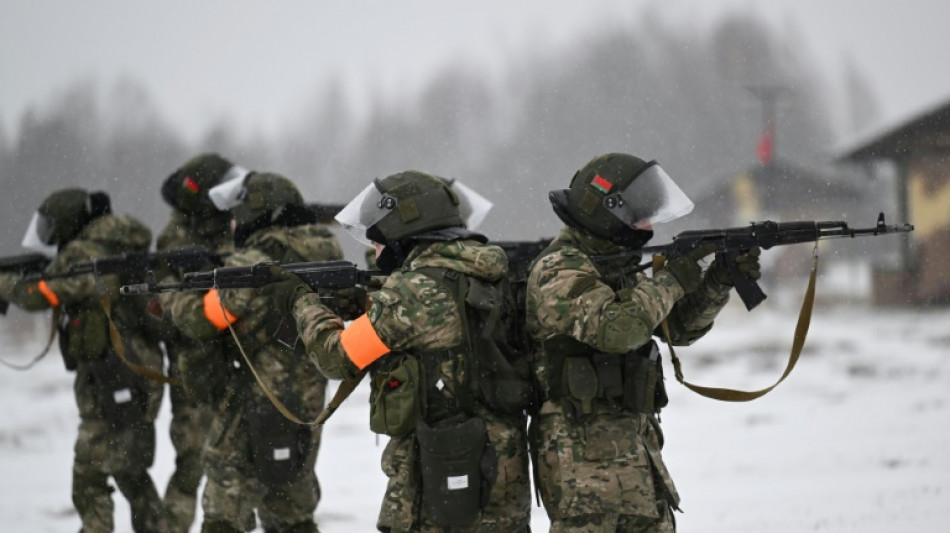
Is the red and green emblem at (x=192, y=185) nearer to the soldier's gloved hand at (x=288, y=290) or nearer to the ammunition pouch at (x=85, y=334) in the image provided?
the ammunition pouch at (x=85, y=334)

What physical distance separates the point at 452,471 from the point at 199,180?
3.24 metres

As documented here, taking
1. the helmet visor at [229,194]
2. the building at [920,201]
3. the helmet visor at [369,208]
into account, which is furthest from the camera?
the building at [920,201]

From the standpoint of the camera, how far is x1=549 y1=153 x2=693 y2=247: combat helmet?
143 inches

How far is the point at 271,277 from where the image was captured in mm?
4102

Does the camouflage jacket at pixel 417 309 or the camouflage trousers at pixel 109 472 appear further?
the camouflage trousers at pixel 109 472

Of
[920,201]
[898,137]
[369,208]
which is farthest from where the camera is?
[898,137]

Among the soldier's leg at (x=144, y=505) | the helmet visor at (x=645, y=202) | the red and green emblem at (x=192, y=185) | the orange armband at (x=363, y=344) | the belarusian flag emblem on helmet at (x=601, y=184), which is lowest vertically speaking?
the soldier's leg at (x=144, y=505)

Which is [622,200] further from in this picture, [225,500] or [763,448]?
[763,448]

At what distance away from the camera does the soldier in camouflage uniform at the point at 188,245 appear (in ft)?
19.4

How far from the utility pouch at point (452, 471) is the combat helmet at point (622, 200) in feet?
2.94

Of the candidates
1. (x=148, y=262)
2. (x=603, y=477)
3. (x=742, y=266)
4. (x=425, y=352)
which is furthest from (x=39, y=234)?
(x=742, y=266)

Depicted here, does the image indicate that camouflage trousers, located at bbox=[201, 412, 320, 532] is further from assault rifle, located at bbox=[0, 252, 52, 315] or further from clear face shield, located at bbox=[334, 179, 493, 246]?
assault rifle, located at bbox=[0, 252, 52, 315]

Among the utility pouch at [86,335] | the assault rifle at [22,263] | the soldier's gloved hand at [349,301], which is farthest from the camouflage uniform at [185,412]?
the soldier's gloved hand at [349,301]

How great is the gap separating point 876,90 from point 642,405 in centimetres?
5692
